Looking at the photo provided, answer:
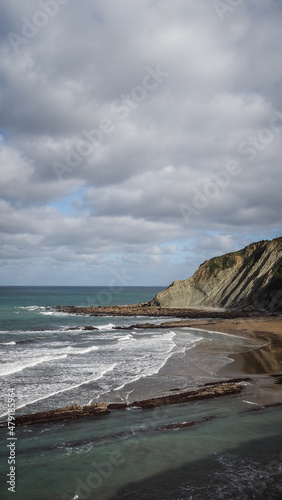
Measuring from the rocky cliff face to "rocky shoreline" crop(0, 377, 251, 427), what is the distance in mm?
46307

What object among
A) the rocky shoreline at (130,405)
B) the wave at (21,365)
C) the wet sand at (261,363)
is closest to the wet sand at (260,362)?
the wet sand at (261,363)

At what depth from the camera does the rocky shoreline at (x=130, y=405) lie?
12.4 metres

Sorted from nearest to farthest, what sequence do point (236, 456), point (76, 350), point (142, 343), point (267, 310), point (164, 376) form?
point (236, 456)
point (164, 376)
point (76, 350)
point (142, 343)
point (267, 310)

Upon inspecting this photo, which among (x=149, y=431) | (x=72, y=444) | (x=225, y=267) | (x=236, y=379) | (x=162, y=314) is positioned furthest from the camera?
(x=225, y=267)

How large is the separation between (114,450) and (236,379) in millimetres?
9608

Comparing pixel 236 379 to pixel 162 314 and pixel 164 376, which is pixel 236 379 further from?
pixel 162 314

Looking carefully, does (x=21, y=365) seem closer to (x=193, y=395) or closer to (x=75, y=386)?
(x=75, y=386)

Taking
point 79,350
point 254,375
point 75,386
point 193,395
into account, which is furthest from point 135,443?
point 79,350

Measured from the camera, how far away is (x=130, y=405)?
13844mm

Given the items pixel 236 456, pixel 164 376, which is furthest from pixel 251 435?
pixel 164 376

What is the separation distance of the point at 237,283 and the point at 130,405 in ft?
207

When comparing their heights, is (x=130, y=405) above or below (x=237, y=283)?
below

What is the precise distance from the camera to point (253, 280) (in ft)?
225

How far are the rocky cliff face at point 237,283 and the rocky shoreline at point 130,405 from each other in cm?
4631
